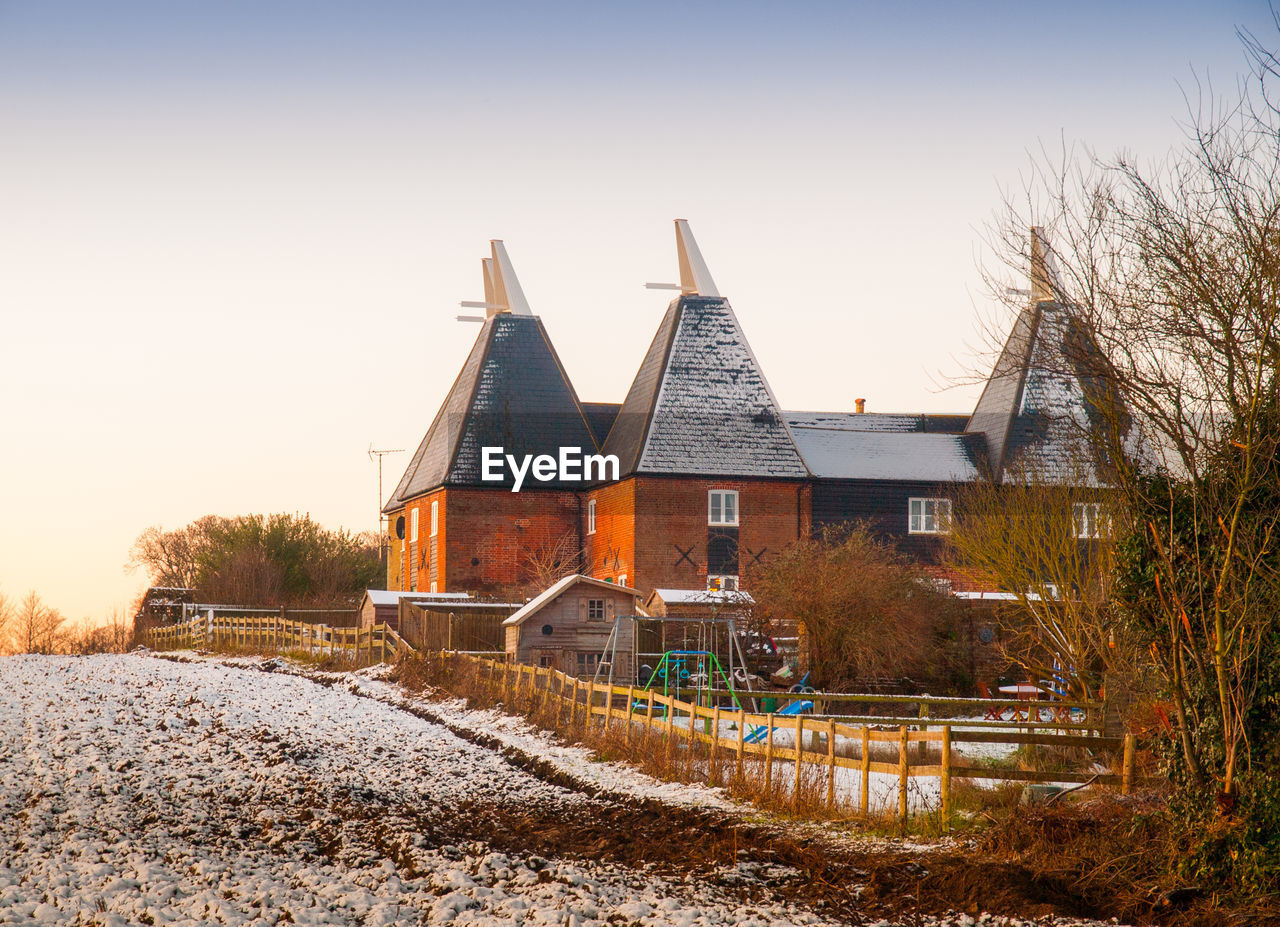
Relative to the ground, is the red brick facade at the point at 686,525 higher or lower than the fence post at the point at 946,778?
higher

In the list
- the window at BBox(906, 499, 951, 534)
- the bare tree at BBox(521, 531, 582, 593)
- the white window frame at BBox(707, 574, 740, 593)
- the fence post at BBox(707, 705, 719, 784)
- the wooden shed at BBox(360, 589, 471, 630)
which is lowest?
the fence post at BBox(707, 705, 719, 784)

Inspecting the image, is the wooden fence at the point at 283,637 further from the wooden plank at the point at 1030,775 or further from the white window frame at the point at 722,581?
the wooden plank at the point at 1030,775

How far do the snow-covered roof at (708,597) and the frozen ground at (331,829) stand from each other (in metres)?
11.2

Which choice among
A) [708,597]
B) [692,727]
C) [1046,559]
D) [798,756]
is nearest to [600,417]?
[708,597]

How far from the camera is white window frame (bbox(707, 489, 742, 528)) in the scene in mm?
40500

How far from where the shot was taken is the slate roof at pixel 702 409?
134 feet

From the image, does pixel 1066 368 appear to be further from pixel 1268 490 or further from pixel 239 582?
pixel 239 582

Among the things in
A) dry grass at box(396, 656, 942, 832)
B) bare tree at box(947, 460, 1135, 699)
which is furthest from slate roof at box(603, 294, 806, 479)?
dry grass at box(396, 656, 942, 832)

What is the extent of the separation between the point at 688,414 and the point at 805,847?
99.7 ft

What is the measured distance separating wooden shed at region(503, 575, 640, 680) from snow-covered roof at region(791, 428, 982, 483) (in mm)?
12201

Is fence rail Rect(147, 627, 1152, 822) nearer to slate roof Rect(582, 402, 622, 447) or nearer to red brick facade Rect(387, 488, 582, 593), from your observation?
red brick facade Rect(387, 488, 582, 593)

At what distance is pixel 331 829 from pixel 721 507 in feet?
93.6

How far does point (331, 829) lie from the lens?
12773 mm

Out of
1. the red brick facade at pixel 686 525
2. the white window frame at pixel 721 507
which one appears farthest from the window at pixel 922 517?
the white window frame at pixel 721 507
